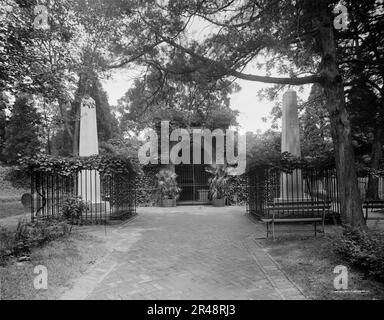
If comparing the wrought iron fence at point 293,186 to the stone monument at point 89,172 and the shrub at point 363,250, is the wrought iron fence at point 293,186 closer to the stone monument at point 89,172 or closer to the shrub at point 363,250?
the shrub at point 363,250

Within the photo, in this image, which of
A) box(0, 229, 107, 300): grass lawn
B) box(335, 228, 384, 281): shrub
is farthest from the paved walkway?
box(335, 228, 384, 281): shrub

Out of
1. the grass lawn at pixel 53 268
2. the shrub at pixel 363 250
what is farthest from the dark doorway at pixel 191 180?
the shrub at pixel 363 250

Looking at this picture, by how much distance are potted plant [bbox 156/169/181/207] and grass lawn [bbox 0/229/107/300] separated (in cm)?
988

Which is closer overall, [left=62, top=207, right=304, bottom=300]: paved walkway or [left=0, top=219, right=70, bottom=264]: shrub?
[left=62, top=207, right=304, bottom=300]: paved walkway

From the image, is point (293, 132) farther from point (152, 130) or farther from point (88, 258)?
point (152, 130)

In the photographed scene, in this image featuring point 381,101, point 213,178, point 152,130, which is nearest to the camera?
point 381,101

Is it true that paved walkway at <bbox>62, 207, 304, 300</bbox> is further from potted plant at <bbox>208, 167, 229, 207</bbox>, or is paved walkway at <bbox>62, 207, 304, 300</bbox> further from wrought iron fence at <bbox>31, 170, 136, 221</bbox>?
potted plant at <bbox>208, 167, 229, 207</bbox>

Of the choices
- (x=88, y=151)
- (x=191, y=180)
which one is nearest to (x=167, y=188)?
(x=191, y=180)

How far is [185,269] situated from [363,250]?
9.52ft

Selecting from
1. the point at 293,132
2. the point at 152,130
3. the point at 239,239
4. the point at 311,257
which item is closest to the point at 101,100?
the point at 152,130

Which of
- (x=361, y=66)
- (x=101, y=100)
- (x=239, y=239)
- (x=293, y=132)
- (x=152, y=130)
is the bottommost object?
(x=239, y=239)

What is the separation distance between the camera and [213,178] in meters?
17.6

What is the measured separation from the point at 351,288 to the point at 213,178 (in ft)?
43.8

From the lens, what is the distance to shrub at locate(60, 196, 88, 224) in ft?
32.6
